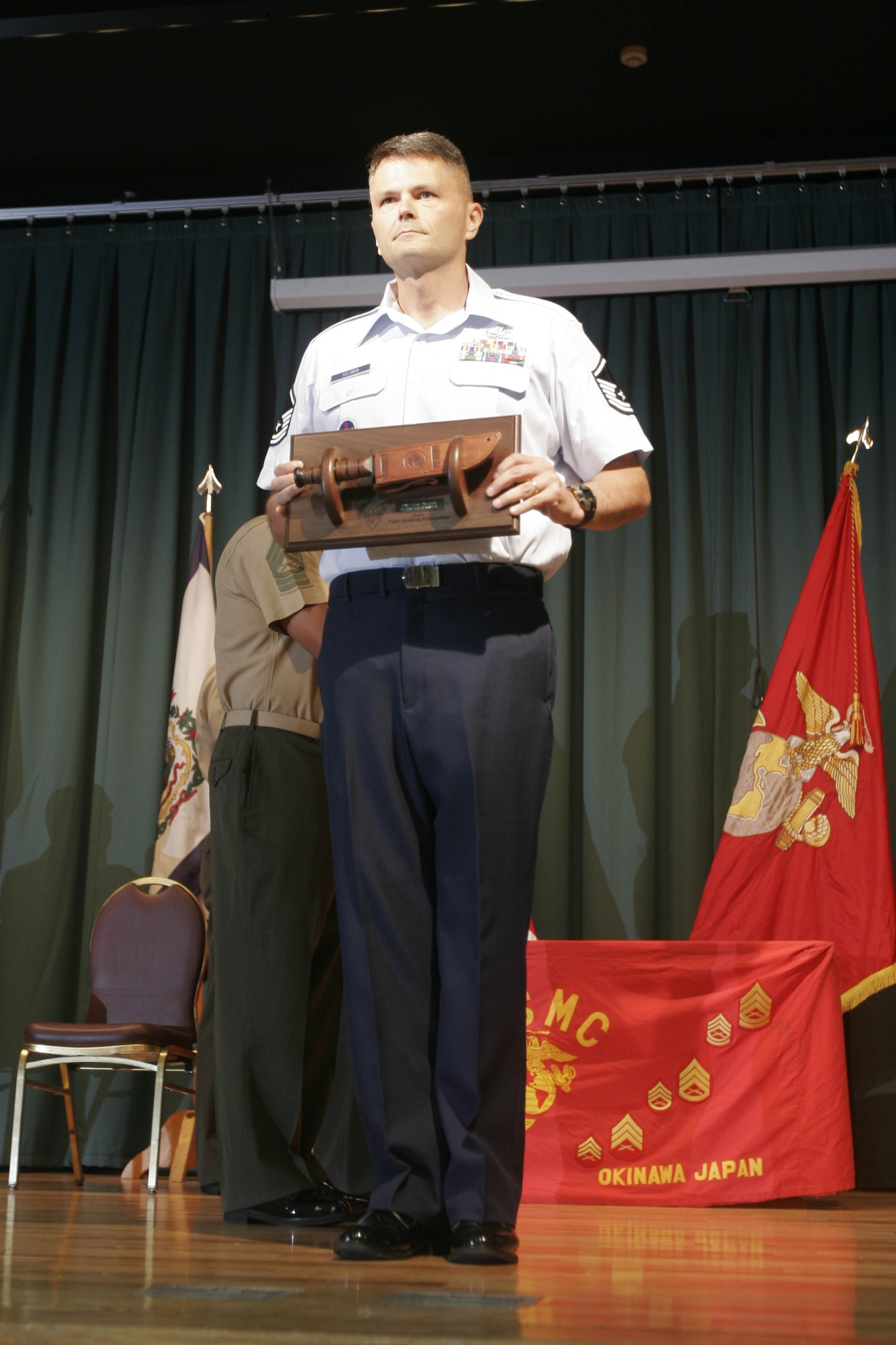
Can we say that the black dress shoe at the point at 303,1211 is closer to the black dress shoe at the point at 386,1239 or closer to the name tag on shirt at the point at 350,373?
the black dress shoe at the point at 386,1239

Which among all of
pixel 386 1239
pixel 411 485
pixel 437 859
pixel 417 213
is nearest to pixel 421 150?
pixel 417 213

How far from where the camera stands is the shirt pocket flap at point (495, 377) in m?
1.87

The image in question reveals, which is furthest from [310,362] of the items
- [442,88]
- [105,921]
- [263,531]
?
[442,88]

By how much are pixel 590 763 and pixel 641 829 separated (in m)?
0.27

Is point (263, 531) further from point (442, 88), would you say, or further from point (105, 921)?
point (442, 88)

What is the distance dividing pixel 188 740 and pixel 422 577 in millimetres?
2778

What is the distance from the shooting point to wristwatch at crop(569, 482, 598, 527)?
1.78 metres

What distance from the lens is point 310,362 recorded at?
6.70ft

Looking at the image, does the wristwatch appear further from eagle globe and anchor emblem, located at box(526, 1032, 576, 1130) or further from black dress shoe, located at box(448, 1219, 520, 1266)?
eagle globe and anchor emblem, located at box(526, 1032, 576, 1130)

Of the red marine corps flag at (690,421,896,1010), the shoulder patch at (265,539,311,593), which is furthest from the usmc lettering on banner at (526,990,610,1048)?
the shoulder patch at (265,539,311,593)

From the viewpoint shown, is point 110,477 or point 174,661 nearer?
point 174,661

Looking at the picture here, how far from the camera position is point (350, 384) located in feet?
6.40

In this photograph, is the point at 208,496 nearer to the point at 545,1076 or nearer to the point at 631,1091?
the point at 545,1076

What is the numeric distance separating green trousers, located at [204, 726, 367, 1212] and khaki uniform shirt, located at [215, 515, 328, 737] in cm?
6
